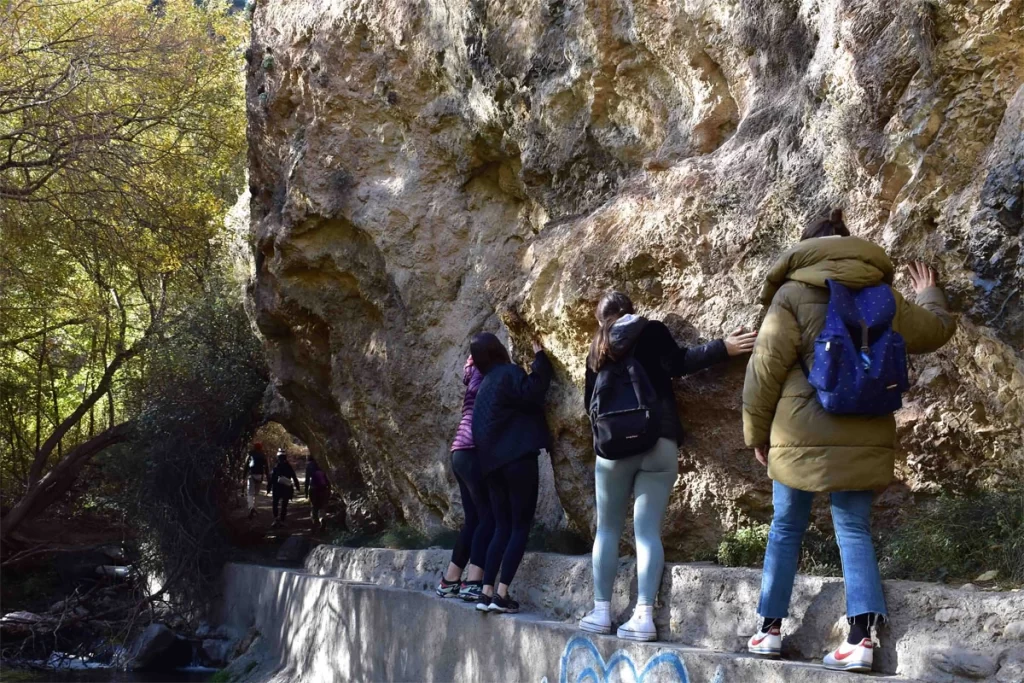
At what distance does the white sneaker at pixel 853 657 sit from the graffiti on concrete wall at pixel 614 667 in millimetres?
542

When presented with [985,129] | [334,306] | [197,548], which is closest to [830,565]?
[985,129]

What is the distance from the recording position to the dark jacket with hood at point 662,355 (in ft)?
18.3

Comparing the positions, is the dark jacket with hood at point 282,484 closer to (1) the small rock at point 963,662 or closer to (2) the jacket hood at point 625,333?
(2) the jacket hood at point 625,333

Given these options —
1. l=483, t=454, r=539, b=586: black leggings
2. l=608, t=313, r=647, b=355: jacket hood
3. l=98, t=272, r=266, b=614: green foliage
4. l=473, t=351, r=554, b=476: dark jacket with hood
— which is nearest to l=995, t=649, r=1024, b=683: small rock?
l=608, t=313, r=647, b=355: jacket hood

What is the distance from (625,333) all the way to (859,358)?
145 centimetres

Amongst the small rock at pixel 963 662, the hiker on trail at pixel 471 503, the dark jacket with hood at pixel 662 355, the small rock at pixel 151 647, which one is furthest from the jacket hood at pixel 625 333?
the small rock at pixel 151 647

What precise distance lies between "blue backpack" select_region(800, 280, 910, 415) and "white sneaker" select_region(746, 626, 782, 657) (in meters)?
1.04

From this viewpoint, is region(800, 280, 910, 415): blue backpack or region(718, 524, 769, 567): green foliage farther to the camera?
region(718, 524, 769, 567): green foliage

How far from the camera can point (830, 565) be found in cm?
521

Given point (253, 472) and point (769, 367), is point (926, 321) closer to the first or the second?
point (769, 367)

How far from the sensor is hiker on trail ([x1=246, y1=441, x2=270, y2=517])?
1619 cm

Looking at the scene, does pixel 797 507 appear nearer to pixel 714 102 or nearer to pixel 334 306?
pixel 714 102

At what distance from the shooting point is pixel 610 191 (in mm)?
7516

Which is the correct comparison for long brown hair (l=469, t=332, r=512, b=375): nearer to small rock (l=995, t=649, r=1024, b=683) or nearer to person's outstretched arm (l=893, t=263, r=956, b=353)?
person's outstretched arm (l=893, t=263, r=956, b=353)
